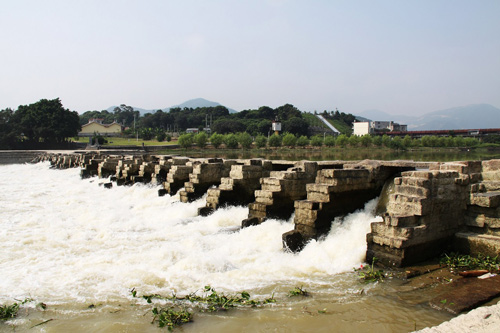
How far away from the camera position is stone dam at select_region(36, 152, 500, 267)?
8367mm

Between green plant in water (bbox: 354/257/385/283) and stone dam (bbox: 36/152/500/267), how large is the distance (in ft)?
1.30

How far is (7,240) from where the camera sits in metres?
11.0

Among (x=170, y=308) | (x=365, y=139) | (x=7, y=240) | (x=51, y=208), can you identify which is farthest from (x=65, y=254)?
(x=365, y=139)

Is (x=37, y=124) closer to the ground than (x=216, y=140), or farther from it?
farther from it

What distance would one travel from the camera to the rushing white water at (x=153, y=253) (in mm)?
7617

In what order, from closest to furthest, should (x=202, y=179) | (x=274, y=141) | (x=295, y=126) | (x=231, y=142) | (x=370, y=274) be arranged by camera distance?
(x=370, y=274) < (x=202, y=179) < (x=231, y=142) < (x=274, y=141) < (x=295, y=126)

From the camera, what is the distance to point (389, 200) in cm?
938

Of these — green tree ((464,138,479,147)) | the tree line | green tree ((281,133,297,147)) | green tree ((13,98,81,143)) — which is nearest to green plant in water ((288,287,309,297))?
green tree ((13,98,81,143))

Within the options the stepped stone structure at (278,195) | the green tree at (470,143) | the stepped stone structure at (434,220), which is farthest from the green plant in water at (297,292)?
the green tree at (470,143)

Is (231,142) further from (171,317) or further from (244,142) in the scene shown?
(171,317)

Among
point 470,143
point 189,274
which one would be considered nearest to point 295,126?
point 470,143

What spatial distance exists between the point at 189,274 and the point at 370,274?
3.65 m

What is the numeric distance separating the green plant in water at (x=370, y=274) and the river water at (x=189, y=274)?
20 centimetres

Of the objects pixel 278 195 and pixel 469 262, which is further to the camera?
pixel 278 195
